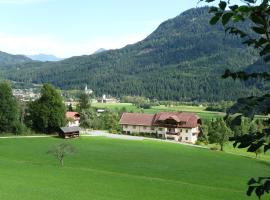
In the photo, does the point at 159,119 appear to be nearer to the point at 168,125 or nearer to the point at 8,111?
the point at 168,125

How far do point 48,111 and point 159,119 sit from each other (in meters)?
24.6

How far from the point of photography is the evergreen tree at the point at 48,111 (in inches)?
3142

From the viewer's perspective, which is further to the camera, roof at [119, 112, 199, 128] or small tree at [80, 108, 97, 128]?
small tree at [80, 108, 97, 128]

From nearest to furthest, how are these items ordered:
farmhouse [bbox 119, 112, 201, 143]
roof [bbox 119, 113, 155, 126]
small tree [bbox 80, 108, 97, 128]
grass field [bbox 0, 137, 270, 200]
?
grass field [bbox 0, 137, 270, 200], farmhouse [bbox 119, 112, 201, 143], roof [bbox 119, 113, 155, 126], small tree [bbox 80, 108, 97, 128]

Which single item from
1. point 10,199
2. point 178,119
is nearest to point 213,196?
point 10,199

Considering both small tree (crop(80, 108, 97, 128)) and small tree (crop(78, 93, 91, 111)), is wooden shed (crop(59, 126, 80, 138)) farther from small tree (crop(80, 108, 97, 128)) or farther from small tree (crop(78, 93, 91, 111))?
small tree (crop(78, 93, 91, 111))

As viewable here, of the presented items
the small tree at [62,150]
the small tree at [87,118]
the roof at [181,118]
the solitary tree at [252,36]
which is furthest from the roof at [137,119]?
the solitary tree at [252,36]

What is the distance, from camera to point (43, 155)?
54.8m

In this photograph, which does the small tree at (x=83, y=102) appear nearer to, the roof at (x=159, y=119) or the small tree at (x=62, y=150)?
the roof at (x=159, y=119)

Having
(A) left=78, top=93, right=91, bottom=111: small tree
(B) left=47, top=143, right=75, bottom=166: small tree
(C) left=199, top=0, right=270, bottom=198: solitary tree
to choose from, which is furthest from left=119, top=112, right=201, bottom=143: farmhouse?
(C) left=199, top=0, right=270, bottom=198: solitary tree

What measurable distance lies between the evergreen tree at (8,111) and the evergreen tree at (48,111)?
3.87 metres

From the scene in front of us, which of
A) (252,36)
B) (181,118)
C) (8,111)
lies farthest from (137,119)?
(252,36)

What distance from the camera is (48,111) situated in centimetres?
8000

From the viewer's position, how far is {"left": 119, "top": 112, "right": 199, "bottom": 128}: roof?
91494mm
